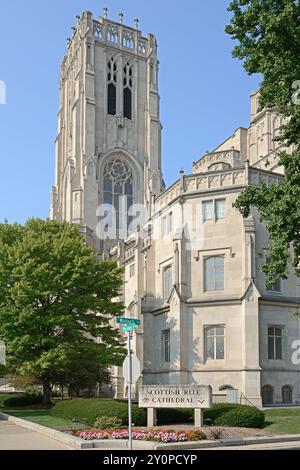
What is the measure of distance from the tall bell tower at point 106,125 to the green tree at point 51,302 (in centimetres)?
4351

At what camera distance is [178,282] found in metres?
39.5

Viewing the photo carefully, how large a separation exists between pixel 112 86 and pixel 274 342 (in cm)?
6278

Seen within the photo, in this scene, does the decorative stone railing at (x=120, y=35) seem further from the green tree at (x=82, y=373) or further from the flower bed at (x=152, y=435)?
the flower bed at (x=152, y=435)

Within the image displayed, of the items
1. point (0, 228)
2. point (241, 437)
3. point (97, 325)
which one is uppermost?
point (0, 228)

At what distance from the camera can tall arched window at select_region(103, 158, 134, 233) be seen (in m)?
88.0

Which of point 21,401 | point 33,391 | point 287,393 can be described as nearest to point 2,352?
point 21,401

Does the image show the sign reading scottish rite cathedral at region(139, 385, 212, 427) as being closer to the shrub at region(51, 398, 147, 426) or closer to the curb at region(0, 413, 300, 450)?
the shrub at region(51, 398, 147, 426)

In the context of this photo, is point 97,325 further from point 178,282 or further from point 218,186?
point 218,186

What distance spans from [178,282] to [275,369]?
7.86 meters

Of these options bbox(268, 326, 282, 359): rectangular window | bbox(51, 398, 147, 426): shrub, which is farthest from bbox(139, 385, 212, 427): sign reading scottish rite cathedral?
bbox(268, 326, 282, 359): rectangular window

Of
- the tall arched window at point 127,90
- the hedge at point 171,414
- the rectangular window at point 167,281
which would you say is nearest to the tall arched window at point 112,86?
the tall arched window at point 127,90

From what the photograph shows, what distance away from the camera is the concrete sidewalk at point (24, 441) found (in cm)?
1808
